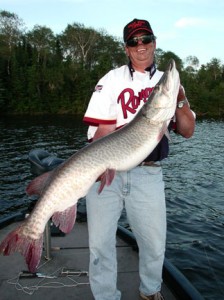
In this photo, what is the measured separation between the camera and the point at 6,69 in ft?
180

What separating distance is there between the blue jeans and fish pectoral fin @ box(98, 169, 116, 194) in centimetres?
24

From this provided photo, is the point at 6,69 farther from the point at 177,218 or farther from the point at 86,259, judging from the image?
the point at 86,259

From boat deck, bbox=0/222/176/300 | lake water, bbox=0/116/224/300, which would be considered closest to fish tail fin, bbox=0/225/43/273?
boat deck, bbox=0/222/176/300

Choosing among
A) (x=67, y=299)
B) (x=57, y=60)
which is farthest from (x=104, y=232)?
(x=57, y=60)

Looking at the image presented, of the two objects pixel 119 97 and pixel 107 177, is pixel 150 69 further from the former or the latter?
pixel 107 177

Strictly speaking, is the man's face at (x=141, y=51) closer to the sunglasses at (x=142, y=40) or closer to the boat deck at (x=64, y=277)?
the sunglasses at (x=142, y=40)

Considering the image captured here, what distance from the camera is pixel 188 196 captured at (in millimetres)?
12719

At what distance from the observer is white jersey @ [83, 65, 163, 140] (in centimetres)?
362

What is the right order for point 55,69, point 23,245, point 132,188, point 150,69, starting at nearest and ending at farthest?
point 23,245 < point 132,188 < point 150,69 < point 55,69

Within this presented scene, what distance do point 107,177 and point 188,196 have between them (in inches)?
391

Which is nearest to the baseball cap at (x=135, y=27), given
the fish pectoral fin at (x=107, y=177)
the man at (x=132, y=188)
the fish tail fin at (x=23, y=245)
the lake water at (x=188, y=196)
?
the man at (x=132, y=188)

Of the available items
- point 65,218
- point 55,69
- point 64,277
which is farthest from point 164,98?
point 55,69

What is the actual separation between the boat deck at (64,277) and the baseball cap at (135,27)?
9.12 ft

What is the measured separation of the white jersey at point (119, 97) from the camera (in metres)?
3.62
